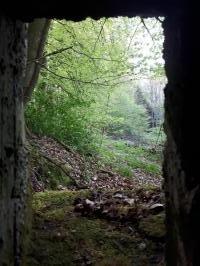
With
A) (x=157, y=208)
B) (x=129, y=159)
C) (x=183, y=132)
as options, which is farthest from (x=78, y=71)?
(x=183, y=132)

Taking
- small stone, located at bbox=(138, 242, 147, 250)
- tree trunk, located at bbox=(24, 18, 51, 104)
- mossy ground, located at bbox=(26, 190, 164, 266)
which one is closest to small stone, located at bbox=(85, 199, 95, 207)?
mossy ground, located at bbox=(26, 190, 164, 266)

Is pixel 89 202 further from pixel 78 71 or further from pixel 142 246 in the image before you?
pixel 78 71

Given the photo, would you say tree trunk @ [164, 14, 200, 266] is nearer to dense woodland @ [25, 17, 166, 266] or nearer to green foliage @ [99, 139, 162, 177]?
dense woodland @ [25, 17, 166, 266]

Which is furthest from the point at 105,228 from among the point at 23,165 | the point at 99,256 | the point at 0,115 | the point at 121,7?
the point at 121,7

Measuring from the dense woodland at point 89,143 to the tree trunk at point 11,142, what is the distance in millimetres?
502

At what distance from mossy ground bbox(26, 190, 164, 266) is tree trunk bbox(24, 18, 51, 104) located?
8.11 ft

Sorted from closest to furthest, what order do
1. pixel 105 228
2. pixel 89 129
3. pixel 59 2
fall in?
pixel 59 2
pixel 105 228
pixel 89 129

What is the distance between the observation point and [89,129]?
11.9 meters

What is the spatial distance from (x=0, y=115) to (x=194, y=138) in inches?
44.3

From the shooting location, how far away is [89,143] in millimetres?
11844

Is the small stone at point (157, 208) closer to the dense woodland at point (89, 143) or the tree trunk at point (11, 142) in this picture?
the dense woodland at point (89, 143)

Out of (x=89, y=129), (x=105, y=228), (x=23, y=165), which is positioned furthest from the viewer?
(x=89, y=129)

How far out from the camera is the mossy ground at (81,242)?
3054mm

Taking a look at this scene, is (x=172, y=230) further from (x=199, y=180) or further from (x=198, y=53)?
(x=198, y=53)
